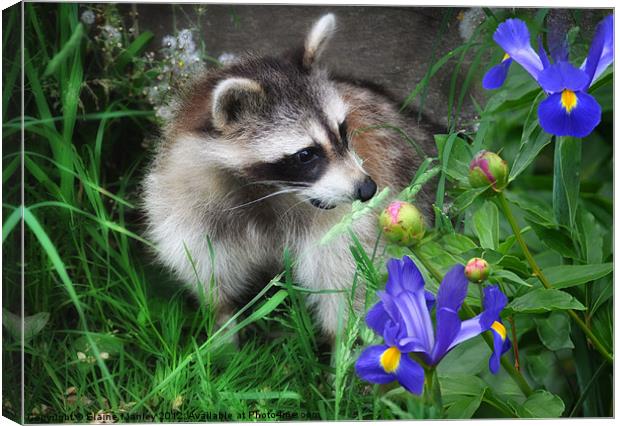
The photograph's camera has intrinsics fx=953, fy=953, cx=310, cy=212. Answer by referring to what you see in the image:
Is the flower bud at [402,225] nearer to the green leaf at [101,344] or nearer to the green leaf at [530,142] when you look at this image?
the green leaf at [530,142]

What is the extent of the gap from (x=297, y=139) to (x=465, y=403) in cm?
97

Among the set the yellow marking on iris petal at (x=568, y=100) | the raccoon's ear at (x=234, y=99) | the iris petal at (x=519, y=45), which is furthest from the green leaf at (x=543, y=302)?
the raccoon's ear at (x=234, y=99)

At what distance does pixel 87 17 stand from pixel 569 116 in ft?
5.14

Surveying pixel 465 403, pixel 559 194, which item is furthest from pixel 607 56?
pixel 465 403

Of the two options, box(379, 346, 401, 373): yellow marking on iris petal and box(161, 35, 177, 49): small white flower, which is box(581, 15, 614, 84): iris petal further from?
box(161, 35, 177, 49): small white flower

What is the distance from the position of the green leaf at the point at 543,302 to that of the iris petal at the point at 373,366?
40 cm

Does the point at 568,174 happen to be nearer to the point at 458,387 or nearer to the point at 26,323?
the point at 458,387

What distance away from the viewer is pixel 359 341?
3236 millimetres

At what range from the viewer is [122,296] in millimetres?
3201

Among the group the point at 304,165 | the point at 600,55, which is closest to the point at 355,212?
the point at 304,165

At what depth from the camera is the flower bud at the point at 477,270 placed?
2.61 meters

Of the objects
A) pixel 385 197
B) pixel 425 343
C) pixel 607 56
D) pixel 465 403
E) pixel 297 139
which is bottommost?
pixel 465 403

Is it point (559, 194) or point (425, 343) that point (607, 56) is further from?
point (425, 343)

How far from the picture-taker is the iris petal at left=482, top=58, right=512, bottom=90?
3.10 metres
